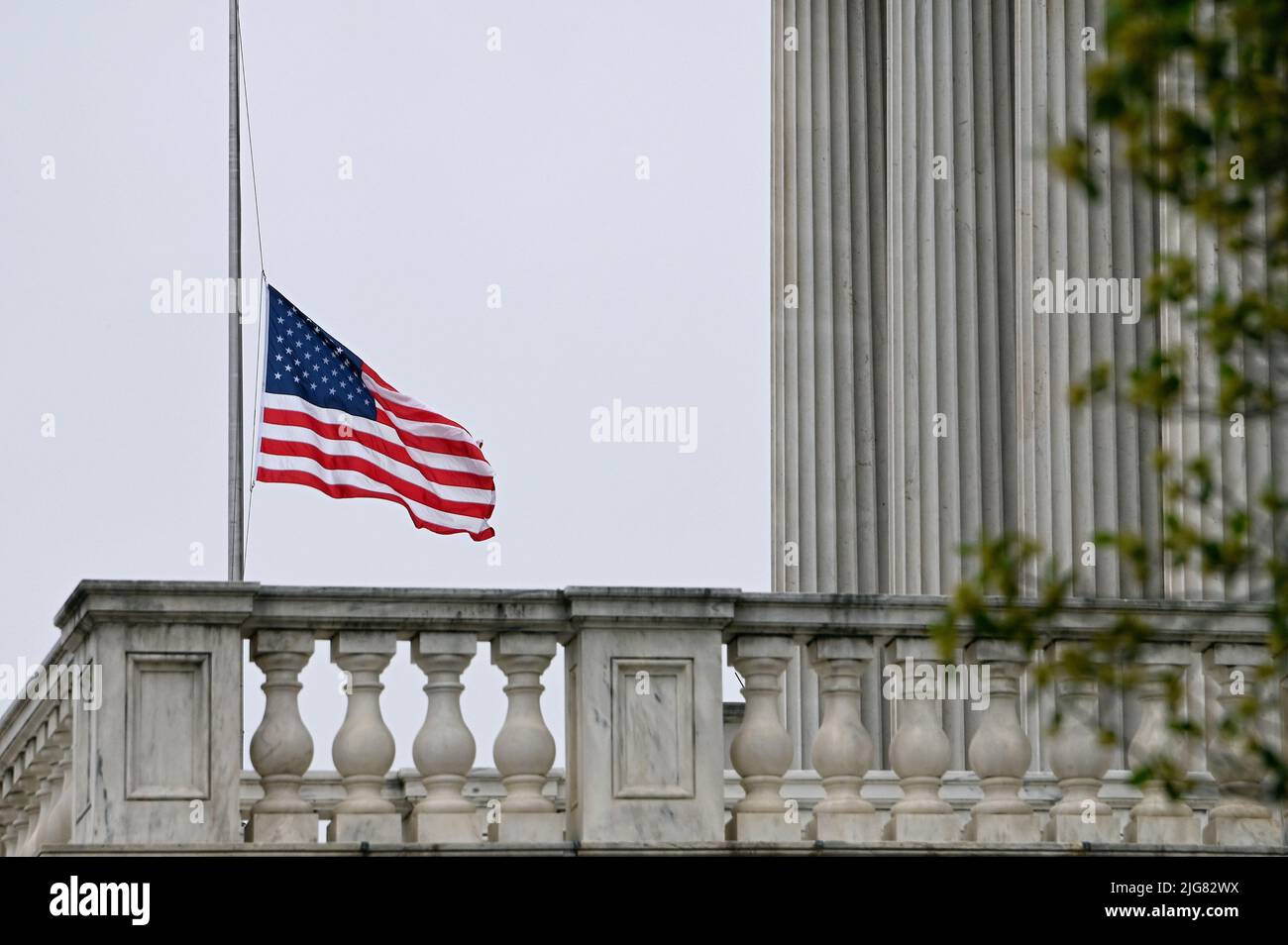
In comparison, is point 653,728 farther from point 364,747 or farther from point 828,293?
point 828,293

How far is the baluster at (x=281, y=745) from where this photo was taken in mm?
12445

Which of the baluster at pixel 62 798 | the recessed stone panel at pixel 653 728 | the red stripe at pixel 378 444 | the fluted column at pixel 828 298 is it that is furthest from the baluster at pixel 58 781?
the fluted column at pixel 828 298

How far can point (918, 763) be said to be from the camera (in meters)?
13.2

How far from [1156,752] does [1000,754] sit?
81 centimetres

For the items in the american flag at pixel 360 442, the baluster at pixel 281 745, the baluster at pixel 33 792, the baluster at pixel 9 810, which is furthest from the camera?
the american flag at pixel 360 442

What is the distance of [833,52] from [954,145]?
2870 mm

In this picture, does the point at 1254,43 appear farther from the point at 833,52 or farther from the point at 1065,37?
the point at 833,52

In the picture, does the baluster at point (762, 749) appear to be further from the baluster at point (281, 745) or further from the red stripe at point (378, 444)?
the red stripe at point (378, 444)

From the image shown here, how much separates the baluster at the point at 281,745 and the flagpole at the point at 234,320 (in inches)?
528

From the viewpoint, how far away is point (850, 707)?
13273 mm

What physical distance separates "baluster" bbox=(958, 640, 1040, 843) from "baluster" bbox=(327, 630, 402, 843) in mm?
3060

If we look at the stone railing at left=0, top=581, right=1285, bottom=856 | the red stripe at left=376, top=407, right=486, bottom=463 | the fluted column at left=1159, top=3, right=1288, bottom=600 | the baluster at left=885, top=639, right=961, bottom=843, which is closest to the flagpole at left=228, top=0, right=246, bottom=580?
the red stripe at left=376, top=407, right=486, bottom=463
